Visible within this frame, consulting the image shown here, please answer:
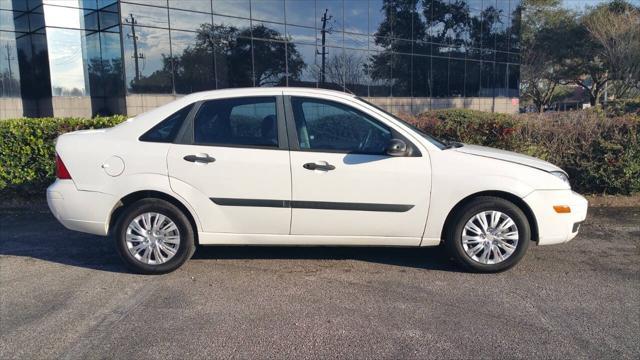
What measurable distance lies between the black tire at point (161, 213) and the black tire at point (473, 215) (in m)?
2.44

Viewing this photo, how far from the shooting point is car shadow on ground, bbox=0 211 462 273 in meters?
4.94

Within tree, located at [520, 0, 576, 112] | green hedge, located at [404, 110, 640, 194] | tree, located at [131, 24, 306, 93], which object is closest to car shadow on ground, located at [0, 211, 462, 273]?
green hedge, located at [404, 110, 640, 194]

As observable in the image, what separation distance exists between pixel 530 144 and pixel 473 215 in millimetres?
3936

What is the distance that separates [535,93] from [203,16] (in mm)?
34852

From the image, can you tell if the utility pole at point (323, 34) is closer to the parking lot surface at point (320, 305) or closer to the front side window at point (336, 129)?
the parking lot surface at point (320, 305)

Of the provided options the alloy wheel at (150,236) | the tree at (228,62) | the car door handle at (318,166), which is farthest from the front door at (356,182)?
the tree at (228,62)

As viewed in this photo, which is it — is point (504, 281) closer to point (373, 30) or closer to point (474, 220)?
point (474, 220)

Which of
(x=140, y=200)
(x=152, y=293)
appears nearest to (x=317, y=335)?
(x=152, y=293)

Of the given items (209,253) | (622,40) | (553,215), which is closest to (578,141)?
(553,215)

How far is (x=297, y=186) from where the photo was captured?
445 centimetres

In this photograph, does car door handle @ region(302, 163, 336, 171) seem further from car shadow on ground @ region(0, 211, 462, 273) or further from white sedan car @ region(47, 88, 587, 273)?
car shadow on ground @ region(0, 211, 462, 273)

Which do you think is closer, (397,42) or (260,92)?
(260,92)

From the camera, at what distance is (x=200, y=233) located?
4609mm

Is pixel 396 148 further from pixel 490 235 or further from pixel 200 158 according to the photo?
pixel 200 158
